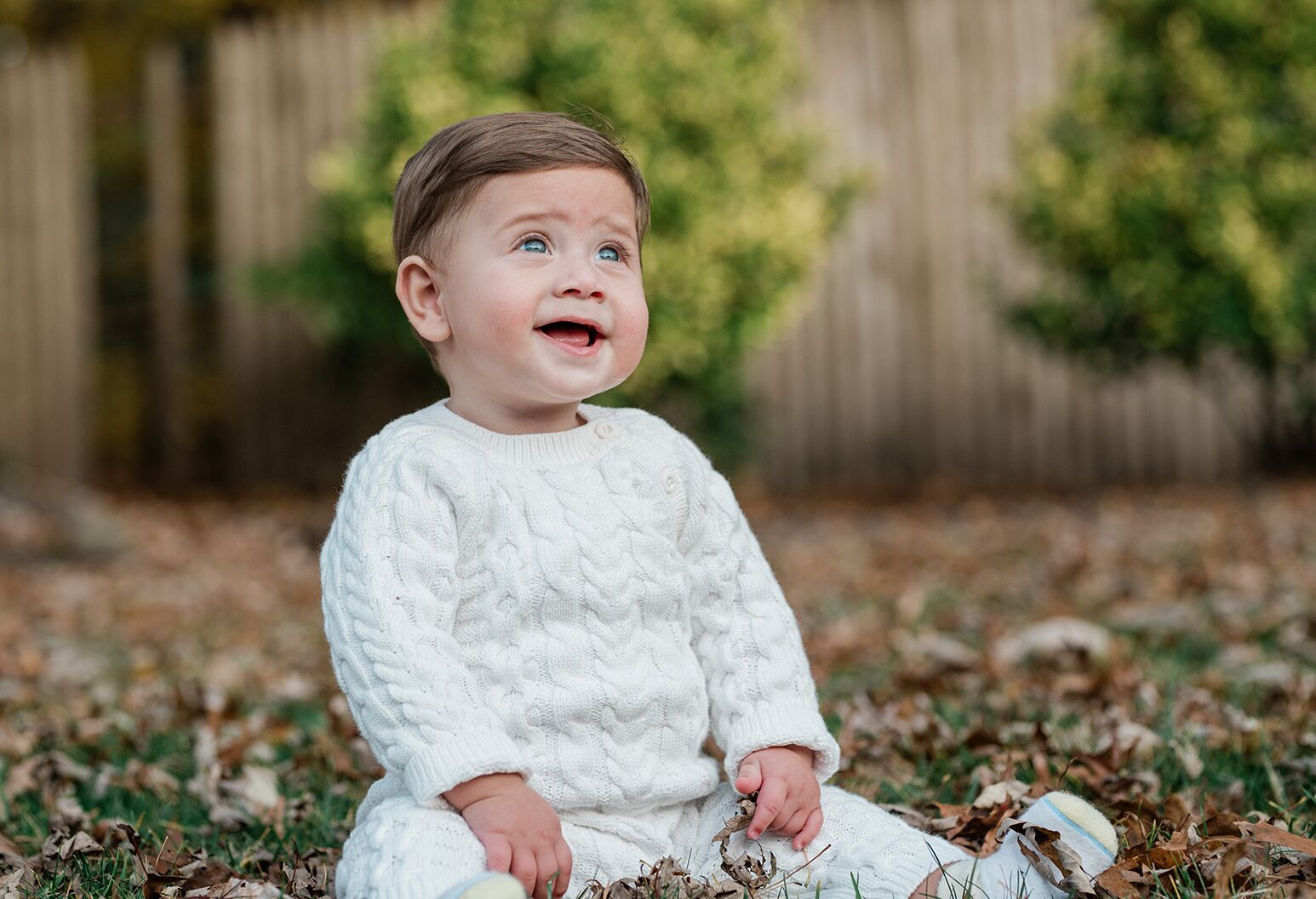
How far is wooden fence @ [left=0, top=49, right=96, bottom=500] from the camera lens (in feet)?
31.0

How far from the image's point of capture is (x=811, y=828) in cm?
168

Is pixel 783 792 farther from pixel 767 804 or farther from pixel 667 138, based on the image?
pixel 667 138

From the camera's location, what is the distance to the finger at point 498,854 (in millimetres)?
1452

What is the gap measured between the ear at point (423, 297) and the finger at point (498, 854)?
63cm

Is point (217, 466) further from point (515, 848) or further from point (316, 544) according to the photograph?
point (515, 848)

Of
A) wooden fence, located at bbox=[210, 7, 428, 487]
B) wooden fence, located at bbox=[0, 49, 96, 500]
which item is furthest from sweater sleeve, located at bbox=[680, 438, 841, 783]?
wooden fence, located at bbox=[0, 49, 96, 500]

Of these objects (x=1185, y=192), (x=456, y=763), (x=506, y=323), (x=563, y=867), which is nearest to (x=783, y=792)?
(x=563, y=867)

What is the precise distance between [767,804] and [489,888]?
16.4 inches

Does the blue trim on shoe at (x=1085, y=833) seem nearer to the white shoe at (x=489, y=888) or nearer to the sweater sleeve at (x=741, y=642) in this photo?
the sweater sleeve at (x=741, y=642)

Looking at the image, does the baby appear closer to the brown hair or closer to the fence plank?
the brown hair

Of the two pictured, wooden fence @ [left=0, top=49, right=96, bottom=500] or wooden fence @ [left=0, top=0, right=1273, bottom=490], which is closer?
wooden fence @ [left=0, top=0, right=1273, bottom=490]

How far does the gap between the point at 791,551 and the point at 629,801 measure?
422 cm

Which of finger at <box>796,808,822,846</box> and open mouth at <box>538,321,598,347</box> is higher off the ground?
open mouth at <box>538,321,598,347</box>

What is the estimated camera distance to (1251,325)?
6531 mm
